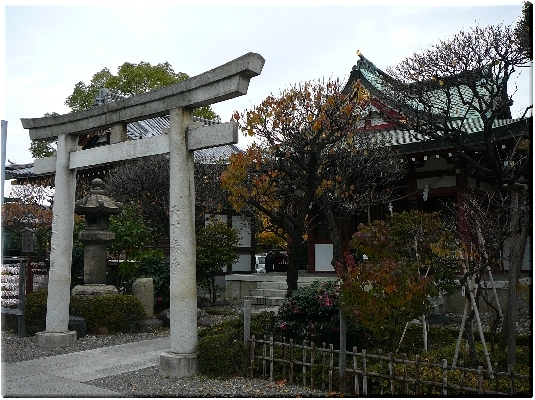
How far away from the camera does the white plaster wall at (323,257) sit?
1747 cm

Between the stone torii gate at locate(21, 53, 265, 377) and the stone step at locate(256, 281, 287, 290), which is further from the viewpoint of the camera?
the stone step at locate(256, 281, 287, 290)

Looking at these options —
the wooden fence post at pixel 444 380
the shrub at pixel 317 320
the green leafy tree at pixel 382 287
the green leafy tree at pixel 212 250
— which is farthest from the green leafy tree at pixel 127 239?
the wooden fence post at pixel 444 380

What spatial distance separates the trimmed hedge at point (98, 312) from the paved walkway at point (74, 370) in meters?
1.28

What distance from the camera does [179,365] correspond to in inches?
281

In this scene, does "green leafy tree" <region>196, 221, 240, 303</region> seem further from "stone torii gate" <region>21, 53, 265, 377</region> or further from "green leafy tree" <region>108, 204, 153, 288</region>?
"stone torii gate" <region>21, 53, 265, 377</region>

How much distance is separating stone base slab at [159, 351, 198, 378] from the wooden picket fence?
816mm

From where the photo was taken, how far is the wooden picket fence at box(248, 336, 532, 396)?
555 cm

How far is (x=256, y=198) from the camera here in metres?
10.8

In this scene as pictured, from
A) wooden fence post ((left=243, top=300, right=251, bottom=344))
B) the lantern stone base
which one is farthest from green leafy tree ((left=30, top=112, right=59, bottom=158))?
wooden fence post ((left=243, top=300, right=251, bottom=344))

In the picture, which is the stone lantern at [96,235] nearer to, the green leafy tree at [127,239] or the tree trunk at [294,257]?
the green leafy tree at [127,239]

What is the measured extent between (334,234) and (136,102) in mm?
5287

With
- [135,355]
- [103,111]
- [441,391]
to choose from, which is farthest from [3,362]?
[441,391]

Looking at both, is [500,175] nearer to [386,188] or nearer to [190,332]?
[190,332]

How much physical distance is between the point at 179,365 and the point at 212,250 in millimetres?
8204
